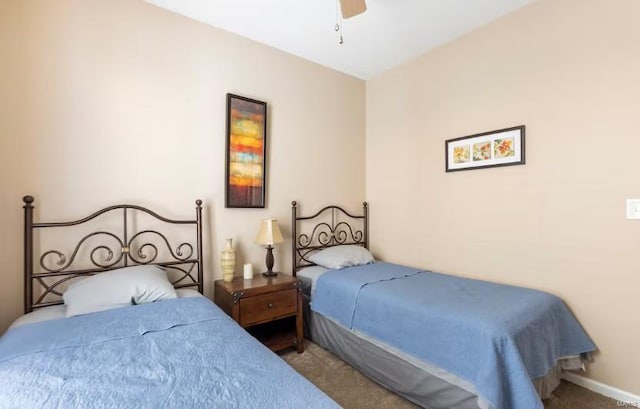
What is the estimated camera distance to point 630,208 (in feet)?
6.01

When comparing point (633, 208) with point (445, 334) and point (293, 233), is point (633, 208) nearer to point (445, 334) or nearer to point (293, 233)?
point (445, 334)

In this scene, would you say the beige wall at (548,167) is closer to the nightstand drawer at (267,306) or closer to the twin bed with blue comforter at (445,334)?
the twin bed with blue comforter at (445,334)

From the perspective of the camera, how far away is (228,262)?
2.38m

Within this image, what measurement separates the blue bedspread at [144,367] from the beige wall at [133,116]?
903 millimetres

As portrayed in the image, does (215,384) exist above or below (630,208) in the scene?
below

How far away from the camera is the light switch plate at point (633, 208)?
181cm

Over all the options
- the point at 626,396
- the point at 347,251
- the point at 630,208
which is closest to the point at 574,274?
the point at 630,208

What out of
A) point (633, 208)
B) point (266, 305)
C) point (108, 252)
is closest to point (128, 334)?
point (108, 252)

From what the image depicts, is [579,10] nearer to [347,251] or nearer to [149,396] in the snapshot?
[347,251]

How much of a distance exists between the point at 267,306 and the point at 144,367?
1.22m

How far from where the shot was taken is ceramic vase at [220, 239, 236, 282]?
93.8 inches

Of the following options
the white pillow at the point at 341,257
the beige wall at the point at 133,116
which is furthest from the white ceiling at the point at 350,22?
the white pillow at the point at 341,257

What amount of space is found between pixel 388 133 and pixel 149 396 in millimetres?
3035

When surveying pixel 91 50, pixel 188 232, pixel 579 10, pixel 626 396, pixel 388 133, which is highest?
pixel 579 10
